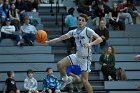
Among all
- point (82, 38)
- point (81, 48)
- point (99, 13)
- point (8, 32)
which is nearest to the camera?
point (82, 38)

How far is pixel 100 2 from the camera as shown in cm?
2267

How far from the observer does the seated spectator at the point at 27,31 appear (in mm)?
20344

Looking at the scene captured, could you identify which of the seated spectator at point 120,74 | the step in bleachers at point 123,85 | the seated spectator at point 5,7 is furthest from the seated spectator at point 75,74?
the seated spectator at point 5,7

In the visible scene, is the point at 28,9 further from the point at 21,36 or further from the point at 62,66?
the point at 62,66

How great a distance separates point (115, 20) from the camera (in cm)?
2216

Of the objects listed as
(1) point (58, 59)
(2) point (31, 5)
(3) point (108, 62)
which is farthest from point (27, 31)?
(3) point (108, 62)

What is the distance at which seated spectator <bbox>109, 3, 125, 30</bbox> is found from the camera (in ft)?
72.6

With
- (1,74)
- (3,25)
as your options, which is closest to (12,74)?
(1,74)

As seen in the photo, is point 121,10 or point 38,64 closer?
point 38,64

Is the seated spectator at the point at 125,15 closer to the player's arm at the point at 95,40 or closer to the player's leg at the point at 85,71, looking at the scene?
the player's leg at the point at 85,71

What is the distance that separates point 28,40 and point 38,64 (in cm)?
95

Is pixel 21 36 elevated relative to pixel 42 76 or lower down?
elevated

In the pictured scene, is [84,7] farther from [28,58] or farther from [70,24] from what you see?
[28,58]

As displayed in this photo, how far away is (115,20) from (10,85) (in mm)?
5652
